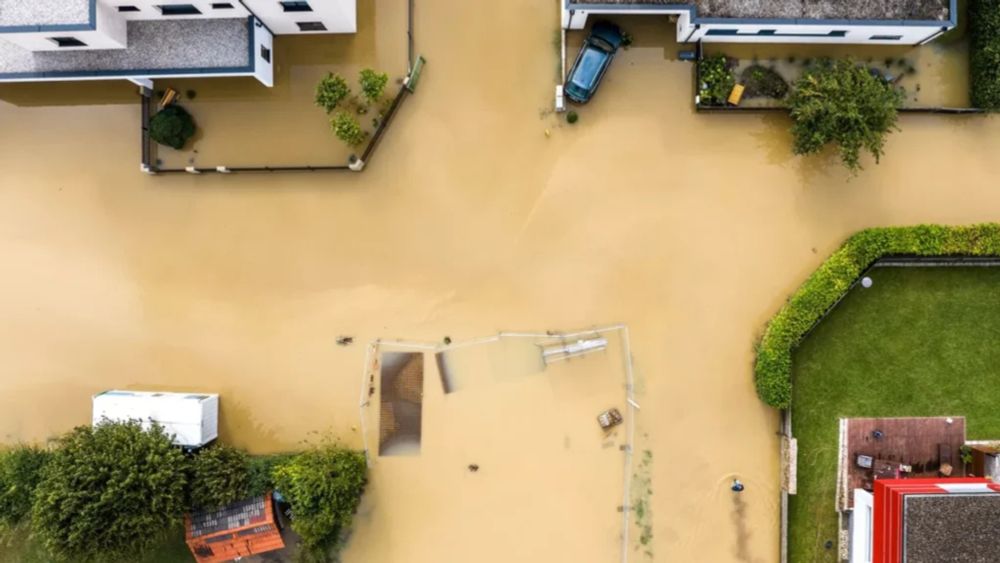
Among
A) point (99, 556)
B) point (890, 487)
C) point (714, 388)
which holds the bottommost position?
point (99, 556)

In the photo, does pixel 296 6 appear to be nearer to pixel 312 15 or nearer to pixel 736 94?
pixel 312 15

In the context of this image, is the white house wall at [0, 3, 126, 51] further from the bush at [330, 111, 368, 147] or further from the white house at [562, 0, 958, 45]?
the white house at [562, 0, 958, 45]

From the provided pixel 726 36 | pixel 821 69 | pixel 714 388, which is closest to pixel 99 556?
pixel 714 388

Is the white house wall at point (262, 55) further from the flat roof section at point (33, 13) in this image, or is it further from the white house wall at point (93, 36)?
the flat roof section at point (33, 13)

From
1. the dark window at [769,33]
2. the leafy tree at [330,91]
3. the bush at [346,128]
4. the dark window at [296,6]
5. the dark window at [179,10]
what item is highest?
the dark window at [296,6]

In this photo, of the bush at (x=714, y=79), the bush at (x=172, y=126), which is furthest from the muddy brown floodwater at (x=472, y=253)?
the bush at (x=172, y=126)

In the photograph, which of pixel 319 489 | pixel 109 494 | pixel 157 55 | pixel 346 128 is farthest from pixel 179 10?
pixel 319 489

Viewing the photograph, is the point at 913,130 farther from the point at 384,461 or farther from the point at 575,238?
the point at 384,461
